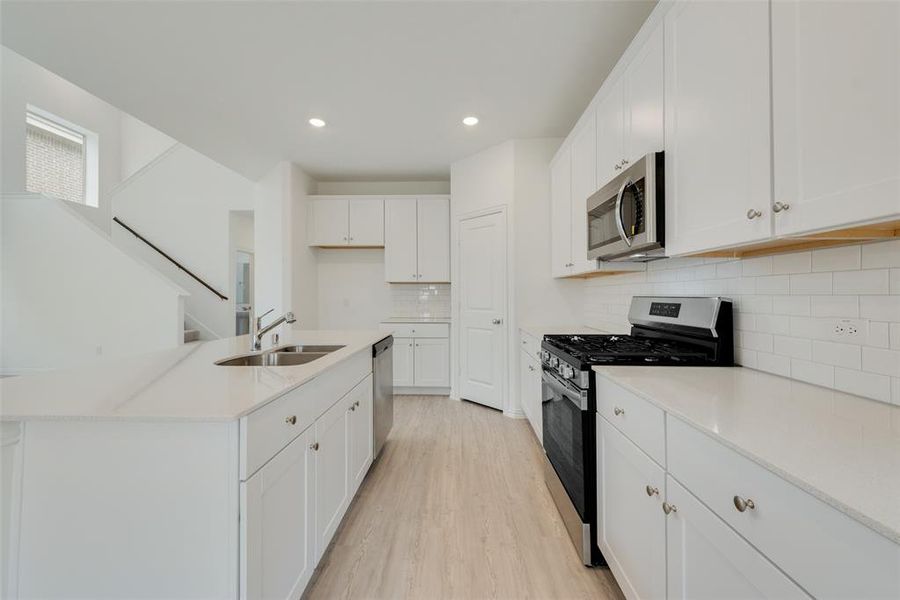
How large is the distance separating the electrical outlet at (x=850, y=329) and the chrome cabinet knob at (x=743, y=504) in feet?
2.37

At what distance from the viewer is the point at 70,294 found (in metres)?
5.04

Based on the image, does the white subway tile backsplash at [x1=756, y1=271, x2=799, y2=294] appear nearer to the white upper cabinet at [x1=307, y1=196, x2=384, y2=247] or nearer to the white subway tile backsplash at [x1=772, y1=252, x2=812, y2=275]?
the white subway tile backsplash at [x1=772, y1=252, x2=812, y2=275]

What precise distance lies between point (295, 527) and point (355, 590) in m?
0.46

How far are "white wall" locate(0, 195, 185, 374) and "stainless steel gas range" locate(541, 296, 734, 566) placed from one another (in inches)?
209

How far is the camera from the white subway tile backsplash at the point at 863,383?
1.01 meters

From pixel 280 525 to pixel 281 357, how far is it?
1.10m

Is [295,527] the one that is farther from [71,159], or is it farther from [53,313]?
[71,159]

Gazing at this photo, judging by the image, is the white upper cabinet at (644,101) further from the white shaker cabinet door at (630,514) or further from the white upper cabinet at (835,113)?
the white shaker cabinet door at (630,514)

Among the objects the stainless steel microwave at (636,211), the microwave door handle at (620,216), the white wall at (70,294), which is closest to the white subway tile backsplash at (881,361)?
the stainless steel microwave at (636,211)

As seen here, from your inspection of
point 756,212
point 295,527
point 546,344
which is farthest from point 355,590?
point 756,212

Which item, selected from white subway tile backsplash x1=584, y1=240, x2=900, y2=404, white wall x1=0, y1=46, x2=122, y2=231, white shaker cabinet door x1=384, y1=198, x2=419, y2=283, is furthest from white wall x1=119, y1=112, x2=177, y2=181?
white subway tile backsplash x1=584, y1=240, x2=900, y2=404

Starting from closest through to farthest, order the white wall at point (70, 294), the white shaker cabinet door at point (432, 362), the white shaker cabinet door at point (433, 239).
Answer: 1. the white shaker cabinet door at point (432, 362)
2. the white shaker cabinet door at point (433, 239)
3. the white wall at point (70, 294)

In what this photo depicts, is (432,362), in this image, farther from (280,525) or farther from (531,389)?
(280,525)

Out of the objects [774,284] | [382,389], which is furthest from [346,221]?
[774,284]
